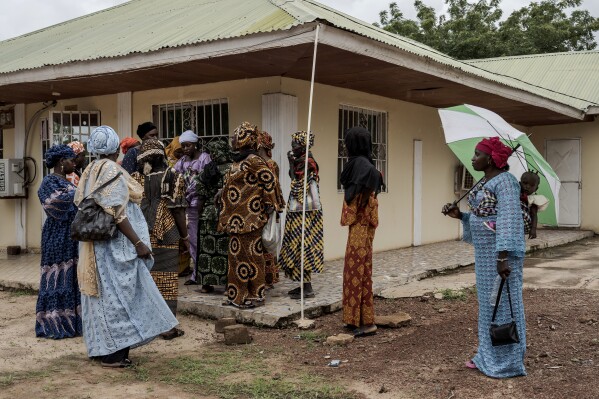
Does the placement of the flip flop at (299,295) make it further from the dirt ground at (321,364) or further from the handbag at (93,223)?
the handbag at (93,223)

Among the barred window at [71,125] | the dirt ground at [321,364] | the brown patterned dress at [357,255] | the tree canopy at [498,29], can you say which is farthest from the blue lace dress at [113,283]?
the tree canopy at [498,29]

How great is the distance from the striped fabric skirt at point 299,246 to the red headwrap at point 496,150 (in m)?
2.53

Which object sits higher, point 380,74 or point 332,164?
point 380,74

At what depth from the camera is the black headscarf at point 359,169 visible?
5059 mm

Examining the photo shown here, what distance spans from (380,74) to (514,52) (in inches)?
758

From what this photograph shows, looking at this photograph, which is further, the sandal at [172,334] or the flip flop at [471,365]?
the sandal at [172,334]

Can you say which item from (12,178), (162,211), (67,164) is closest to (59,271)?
(67,164)

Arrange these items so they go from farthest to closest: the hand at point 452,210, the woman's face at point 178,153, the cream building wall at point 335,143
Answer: the cream building wall at point 335,143 < the woman's face at point 178,153 < the hand at point 452,210

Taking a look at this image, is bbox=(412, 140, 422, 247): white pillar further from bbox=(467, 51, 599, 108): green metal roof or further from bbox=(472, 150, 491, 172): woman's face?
bbox=(472, 150, 491, 172): woman's face

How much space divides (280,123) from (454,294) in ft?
9.55

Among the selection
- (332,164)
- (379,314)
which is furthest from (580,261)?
(379,314)

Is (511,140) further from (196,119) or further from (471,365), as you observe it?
(196,119)

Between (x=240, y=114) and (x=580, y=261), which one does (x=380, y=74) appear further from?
(x=580, y=261)

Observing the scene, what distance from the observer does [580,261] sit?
9562mm
